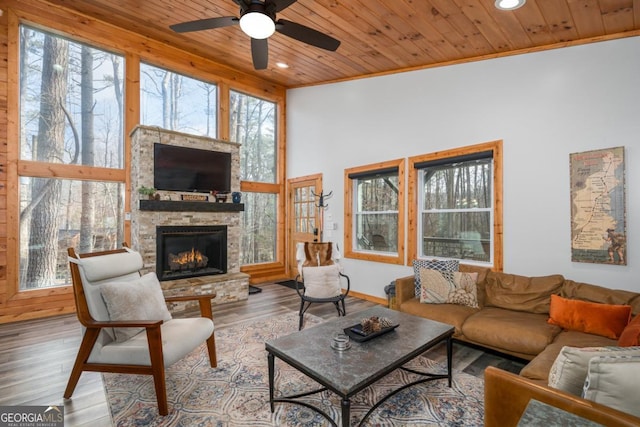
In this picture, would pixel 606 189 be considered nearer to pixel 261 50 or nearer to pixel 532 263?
pixel 532 263

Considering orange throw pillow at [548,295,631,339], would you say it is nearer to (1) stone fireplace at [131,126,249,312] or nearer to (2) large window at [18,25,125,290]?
(1) stone fireplace at [131,126,249,312]

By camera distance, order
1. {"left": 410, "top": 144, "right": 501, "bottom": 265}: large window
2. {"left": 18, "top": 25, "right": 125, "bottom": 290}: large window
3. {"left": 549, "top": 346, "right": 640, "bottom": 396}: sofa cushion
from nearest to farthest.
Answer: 1. {"left": 549, "top": 346, "right": 640, "bottom": 396}: sofa cushion
2. {"left": 410, "top": 144, "right": 501, "bottom": 265}: large window
3. {"left": 18, "top": 25, "right": 125, "bottom": 290}: large window

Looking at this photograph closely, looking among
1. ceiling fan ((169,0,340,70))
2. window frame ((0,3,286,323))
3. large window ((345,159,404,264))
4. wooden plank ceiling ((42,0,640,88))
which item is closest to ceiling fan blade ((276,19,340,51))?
ceiling fan ((169,0,340,70))

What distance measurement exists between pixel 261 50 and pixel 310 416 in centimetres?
317

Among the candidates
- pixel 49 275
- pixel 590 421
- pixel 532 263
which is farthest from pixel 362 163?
pixel 49 275

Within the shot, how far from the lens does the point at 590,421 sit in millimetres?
1070

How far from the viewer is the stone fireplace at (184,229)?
437cm

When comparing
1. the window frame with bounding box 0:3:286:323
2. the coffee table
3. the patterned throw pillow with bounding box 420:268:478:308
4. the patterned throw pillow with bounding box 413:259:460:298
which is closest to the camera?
the coffee table

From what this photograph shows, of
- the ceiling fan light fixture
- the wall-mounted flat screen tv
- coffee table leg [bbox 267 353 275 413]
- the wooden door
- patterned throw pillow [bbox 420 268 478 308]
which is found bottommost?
coffee table leg [bbox 267 353 275 413]

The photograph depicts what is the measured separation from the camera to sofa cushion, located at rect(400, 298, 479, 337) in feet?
9.43

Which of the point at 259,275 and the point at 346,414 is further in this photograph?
the point at 259,275

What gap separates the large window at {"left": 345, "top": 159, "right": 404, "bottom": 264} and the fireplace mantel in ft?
6.37

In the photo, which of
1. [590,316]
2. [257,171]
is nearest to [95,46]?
[257,171]

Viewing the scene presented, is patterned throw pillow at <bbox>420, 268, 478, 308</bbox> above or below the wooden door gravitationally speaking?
below
